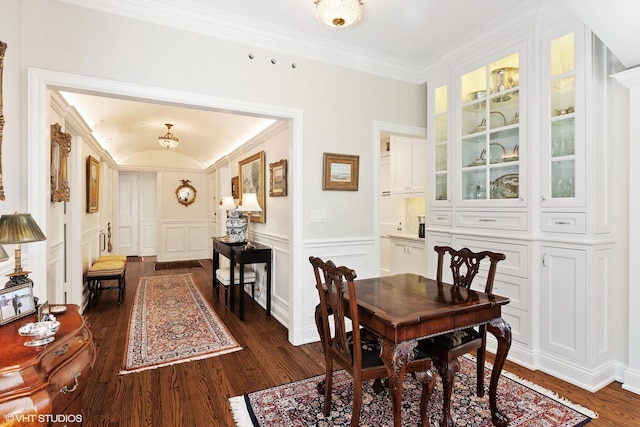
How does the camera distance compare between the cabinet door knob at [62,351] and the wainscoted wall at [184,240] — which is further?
the wainscoted wall at [184,240]

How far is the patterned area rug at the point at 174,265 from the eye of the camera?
7332mm

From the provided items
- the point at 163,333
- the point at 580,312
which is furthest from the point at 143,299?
the point at 580,312

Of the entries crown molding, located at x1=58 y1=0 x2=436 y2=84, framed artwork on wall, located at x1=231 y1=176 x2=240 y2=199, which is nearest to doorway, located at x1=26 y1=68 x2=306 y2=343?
crown molding, located at x1=58 y1=0 x2=436 y2=84

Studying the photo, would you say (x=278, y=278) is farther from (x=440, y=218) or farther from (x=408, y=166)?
(x=408, y=166)

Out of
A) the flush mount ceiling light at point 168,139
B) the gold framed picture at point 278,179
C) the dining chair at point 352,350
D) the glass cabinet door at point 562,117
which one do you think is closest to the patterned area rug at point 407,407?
the dining chair at point 352,350

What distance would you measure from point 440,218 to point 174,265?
6.19 meters

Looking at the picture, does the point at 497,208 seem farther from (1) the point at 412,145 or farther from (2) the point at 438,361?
(1) the point at 412,145

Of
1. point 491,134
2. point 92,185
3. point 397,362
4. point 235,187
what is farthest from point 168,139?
point 397,362

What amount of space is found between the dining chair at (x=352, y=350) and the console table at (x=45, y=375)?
3.85 ft

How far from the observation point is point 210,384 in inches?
98.5

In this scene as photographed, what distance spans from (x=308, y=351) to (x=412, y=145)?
10.7 feet

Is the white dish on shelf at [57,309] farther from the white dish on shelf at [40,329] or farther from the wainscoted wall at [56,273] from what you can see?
the wainscoted wall at [56,273]

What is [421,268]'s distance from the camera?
15.0 ft

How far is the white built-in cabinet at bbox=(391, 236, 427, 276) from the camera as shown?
15.0 ft
